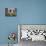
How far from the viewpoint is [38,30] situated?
289 cm

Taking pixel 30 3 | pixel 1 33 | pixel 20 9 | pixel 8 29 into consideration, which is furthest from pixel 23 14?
pixel 1 33

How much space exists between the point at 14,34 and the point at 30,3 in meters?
0.86

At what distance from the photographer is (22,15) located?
2.98m

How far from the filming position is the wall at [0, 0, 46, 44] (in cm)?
296

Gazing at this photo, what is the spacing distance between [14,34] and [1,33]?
0.32 m

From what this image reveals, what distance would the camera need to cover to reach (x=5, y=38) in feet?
9.71

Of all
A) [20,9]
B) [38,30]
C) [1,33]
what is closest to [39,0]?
[20,9]

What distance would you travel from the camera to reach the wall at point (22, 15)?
296 cm

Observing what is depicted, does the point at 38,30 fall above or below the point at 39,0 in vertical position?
below

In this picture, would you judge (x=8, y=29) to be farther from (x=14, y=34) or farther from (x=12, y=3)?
(x=12, y=3)

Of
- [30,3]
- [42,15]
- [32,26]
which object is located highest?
[30,3]

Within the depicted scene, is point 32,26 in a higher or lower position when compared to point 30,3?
lower

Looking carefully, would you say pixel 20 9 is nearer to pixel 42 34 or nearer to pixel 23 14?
pixel 23 14

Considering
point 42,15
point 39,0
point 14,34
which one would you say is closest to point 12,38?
point 14,34
